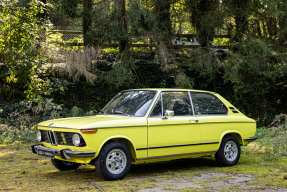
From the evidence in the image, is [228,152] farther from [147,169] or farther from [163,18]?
[163,18]

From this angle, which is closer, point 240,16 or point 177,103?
point 177,103

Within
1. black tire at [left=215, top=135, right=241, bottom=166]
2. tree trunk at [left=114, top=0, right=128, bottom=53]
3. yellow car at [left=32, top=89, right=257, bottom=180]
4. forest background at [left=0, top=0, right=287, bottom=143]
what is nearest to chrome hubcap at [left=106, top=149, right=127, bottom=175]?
yellow car at [left=32, top=89, right=257, bottom=180]

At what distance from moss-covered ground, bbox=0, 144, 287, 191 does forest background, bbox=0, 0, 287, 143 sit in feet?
14.6

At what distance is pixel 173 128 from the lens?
703 centimetres

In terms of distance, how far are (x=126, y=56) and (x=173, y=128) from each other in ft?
28.1

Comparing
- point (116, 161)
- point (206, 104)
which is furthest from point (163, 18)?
point (116, 161)

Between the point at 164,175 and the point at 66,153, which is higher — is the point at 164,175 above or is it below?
below

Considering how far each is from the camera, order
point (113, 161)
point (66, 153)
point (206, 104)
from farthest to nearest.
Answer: point (206, 104), point (113, 161), point (66, 153)

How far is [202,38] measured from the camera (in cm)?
1725

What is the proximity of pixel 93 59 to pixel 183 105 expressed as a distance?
840 centimetres

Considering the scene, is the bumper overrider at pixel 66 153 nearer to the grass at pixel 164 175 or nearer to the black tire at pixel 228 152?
the grass at pixel 164 175

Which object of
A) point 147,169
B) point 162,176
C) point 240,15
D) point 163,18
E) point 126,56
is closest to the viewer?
point 162,176

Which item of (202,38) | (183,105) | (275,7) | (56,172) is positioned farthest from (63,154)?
(202,38)

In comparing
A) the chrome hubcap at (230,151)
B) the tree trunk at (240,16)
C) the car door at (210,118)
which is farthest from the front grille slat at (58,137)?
the tree trunk at (240,16)
